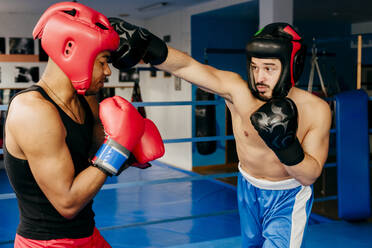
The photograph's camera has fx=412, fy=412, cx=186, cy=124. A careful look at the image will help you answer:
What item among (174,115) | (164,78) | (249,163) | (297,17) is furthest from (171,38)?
(249,163)

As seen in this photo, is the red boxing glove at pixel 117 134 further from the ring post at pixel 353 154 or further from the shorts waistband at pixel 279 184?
the ring post at pixel 353 154

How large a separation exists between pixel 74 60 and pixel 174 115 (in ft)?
19.0

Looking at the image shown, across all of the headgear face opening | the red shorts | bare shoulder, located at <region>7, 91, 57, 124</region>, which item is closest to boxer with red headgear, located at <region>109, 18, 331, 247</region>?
the headgear face opening

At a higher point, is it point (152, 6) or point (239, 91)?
point (152, 6)

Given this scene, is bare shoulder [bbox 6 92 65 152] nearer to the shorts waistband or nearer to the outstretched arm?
the outstretched arm

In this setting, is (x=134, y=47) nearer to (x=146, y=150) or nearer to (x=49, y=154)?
(x=146, y=150)

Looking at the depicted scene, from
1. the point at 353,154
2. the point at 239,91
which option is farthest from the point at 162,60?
the point at 353,154

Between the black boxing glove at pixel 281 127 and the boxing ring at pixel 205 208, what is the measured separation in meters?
1.03

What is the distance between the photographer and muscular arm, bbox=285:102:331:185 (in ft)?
4.97

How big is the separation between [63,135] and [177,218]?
4.98ft

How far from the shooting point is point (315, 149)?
5.22ft

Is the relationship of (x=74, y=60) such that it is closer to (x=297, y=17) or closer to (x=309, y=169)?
(x=309, y=169)

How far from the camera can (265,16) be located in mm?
4625

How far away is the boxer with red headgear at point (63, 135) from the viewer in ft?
3.46
